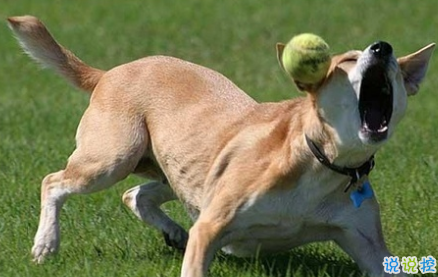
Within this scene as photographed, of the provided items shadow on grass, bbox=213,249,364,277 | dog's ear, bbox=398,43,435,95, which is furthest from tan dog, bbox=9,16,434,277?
shadow on grass, bbox=213,249,364,277

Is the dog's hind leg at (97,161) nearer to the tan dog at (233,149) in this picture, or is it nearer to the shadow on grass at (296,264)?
the tan dog at (233,149)

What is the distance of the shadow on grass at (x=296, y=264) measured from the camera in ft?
22.3

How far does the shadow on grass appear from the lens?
267 inches

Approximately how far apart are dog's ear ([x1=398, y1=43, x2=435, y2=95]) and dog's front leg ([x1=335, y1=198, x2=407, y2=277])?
67 centimetres

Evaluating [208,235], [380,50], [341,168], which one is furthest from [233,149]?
[380,50]

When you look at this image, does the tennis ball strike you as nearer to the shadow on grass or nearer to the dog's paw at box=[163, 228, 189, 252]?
the shadow on grass

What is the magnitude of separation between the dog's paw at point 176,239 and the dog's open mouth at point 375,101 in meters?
1.95

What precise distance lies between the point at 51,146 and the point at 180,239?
128 inches

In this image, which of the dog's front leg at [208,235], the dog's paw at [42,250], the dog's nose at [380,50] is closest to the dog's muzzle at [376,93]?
the dog's nose at [380,50]

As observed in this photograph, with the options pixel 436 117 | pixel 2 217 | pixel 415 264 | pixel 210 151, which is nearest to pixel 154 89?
pixel 210 151

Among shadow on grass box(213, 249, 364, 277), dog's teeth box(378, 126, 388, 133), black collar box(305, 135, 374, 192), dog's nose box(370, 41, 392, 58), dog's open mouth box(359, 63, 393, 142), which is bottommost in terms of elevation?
Answer: shadow on grass box(213, 249, 364, 277)

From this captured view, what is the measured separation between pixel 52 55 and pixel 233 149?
1.82 meters

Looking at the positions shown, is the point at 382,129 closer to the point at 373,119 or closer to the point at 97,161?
the point at 373,119

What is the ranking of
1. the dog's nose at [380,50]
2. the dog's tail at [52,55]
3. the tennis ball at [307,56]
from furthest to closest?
the dog's tail at [52,55] < the tennis ball at [307,56] < the dog's nose at [380,50]
